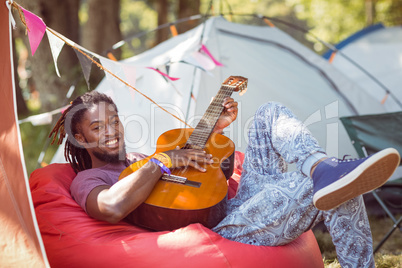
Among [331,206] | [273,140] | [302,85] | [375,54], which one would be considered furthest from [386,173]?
[375,54]

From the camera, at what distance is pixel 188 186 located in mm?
1909

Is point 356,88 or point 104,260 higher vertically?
point 356,88

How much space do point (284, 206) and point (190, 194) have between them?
1.19ft

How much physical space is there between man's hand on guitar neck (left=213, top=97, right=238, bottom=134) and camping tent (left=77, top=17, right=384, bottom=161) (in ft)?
1.40

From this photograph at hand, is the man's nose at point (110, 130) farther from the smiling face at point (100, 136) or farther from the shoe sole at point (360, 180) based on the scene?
the shoe sole at point (360, 180)

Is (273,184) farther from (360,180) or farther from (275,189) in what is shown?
(360,180)

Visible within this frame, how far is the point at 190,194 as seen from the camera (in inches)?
73.5

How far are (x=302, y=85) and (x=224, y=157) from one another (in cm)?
155

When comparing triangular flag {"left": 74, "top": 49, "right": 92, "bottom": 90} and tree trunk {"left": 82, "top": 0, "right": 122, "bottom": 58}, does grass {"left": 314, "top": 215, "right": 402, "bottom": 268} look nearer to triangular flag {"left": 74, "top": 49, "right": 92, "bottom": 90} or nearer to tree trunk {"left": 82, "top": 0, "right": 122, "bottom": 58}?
triangular flag {"left": 74, "top": 49, "right": 92, "bottom": 90}

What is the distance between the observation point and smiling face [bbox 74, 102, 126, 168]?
2.16m

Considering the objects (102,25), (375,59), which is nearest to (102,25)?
(102,25)

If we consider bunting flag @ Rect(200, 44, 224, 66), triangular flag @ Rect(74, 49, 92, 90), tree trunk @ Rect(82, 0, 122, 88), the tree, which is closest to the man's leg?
triangular flag @ Rect(74, 49, 92, 90)

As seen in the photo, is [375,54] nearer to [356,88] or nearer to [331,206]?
[356,88]

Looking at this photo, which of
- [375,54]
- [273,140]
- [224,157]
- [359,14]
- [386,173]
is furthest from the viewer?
[359,14]
